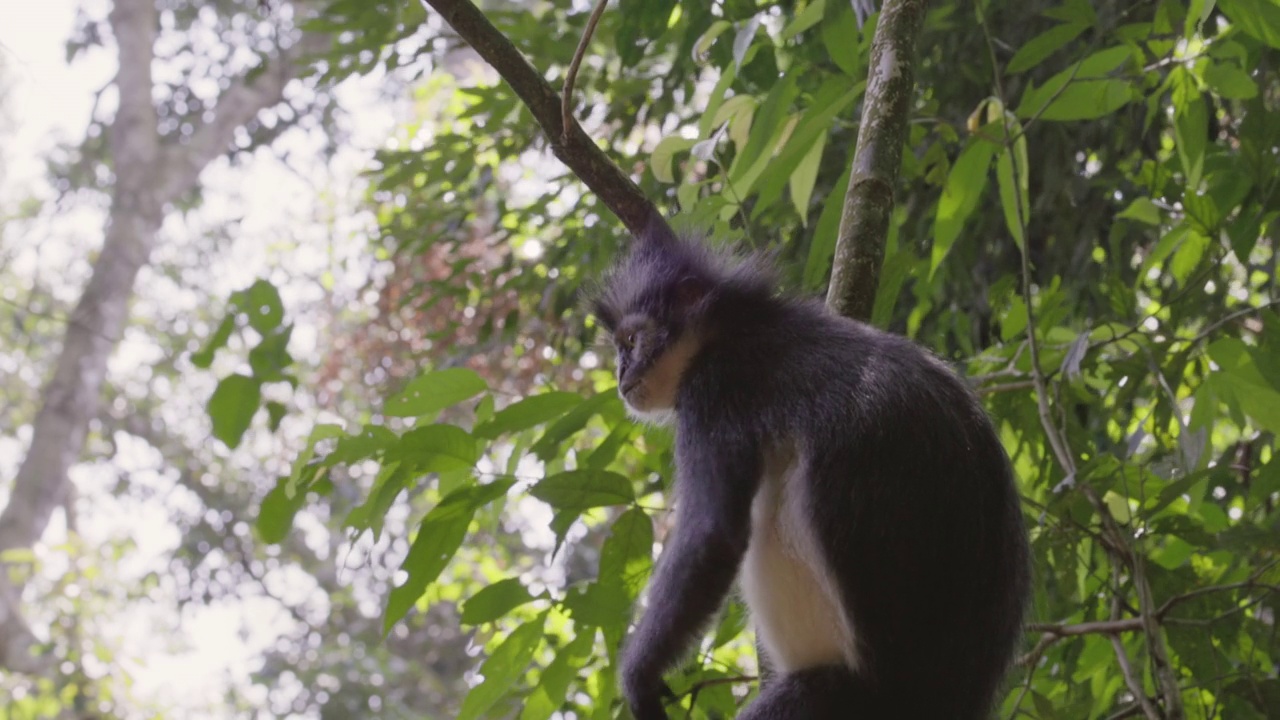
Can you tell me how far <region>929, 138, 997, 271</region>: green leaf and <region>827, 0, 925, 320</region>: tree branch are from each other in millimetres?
185

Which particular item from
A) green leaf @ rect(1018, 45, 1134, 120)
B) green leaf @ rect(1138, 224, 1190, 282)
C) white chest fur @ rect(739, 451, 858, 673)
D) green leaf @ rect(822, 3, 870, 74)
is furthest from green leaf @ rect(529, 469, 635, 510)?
green leaf @ rect(1138, 224, 1190, 282)

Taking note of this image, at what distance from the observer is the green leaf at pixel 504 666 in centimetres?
191

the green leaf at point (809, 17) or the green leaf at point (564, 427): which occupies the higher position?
the green leaf at point (809, 17)

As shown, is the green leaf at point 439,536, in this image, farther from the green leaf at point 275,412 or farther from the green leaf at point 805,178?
the green leaf at point 805,178

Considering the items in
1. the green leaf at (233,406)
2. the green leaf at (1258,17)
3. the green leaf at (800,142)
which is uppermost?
the green leaf at (233,406)

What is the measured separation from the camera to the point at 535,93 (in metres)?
1.89

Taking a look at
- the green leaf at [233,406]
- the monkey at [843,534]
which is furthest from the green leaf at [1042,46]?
the green leaf at [233,406]

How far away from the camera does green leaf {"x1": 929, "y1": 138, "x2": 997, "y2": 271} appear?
226 cm

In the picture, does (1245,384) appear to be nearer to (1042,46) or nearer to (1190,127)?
(1190,127)

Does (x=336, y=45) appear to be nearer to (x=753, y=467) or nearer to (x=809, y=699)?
(x=753, y=467)

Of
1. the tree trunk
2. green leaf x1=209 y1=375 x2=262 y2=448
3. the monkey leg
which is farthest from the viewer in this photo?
the tree trunk

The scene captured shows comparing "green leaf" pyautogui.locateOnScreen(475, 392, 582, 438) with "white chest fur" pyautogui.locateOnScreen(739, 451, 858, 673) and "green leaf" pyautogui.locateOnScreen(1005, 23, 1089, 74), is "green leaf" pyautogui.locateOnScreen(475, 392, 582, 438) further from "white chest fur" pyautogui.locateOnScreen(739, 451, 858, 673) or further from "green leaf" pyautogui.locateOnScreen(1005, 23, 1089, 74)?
"green leaf" pyautogui.locateOnScreen(1005, 23, 1089, 74)

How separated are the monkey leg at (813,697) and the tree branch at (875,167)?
1.96ft

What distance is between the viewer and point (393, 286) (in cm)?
679
